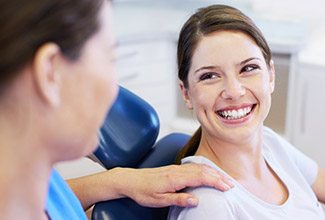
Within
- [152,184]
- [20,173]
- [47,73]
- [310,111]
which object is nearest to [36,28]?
[47,73]

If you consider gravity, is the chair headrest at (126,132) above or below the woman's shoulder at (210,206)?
above

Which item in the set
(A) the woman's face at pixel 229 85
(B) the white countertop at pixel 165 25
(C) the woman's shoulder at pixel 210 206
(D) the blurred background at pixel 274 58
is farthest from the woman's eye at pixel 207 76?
(B) the white countertop at pixel 165 25

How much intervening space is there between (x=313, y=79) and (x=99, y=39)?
1810 mm

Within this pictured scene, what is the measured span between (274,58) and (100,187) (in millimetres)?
1465

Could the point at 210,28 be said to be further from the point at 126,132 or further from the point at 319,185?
the point at 319,185

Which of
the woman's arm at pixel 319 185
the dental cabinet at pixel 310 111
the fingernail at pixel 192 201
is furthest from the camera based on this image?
the dental cabinet at pixel 310 111

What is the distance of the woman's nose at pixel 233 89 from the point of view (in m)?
1.16

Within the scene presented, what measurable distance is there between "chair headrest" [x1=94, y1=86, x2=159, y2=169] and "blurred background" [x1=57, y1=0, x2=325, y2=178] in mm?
894

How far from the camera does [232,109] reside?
46.9 inches

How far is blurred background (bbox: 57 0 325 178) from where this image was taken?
231 centimetres

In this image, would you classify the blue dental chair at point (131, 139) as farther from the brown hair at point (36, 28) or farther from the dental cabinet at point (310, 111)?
the dental cabinet at point (310, 111)

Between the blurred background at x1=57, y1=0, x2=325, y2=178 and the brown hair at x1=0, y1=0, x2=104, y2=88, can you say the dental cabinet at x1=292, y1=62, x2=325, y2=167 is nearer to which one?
the blurred background at x1=57, y1=0, x2=325, y2=178

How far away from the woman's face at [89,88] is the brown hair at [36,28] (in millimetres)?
18

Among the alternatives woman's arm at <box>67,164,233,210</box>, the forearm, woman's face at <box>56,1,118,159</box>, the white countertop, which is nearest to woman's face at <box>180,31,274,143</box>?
woman's arm at <box>67,164,233,210</box>
